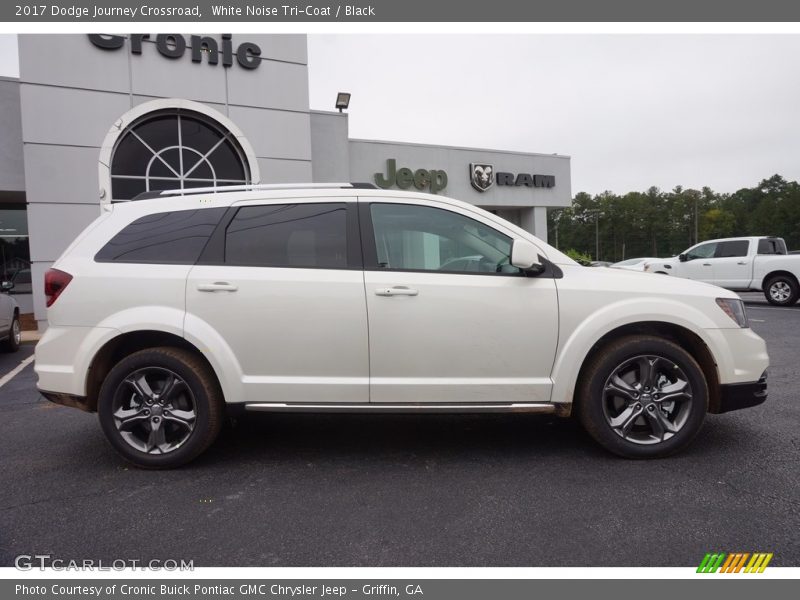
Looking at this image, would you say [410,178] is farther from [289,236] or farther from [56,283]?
[56,283]

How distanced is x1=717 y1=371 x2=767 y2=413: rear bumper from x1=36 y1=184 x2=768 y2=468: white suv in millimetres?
13

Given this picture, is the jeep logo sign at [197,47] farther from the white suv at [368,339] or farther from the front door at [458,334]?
the front door at [458,334]

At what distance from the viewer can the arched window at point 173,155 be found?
38.5 feet

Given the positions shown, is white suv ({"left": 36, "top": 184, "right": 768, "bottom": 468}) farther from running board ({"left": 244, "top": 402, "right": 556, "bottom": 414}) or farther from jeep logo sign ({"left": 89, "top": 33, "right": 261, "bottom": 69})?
jeep logo sign ({"left": 89, "top": 33, "right": 261, "bottom": 69})

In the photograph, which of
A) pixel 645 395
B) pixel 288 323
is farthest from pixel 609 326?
pixel 288 323

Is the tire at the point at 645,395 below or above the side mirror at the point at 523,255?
below

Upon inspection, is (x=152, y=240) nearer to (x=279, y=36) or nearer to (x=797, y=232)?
(x=279, y=36)

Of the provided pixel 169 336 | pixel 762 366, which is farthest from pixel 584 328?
pixel 169 336

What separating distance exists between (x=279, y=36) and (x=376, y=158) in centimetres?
498

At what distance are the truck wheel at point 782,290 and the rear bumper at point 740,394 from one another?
42.7ft

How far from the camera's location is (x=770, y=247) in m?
14.4

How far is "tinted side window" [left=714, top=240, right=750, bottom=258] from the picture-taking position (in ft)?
47.9

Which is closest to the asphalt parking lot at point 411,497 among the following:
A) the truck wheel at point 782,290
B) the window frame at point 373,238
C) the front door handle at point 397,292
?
the front door handle at point 397,292

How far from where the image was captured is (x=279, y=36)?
42.2 feet
